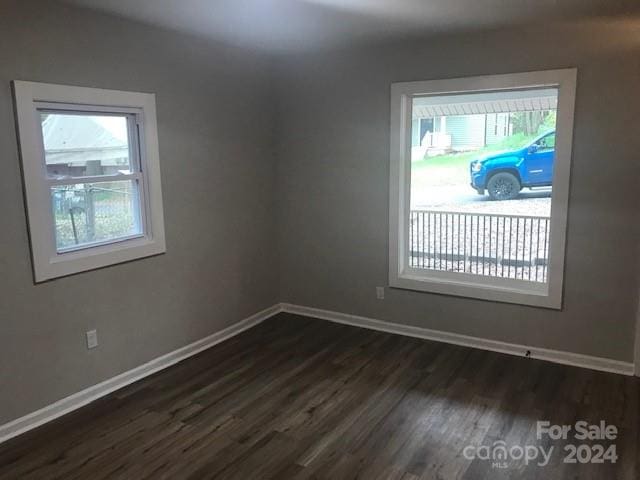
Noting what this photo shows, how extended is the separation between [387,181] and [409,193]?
21 cm

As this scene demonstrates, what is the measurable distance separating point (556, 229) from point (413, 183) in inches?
47.4

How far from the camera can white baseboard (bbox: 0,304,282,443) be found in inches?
117

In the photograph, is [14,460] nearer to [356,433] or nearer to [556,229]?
[356,433]

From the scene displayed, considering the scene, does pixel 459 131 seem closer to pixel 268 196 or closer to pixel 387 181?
pixel 387 181

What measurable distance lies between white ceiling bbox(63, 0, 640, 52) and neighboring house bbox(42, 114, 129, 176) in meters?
0.70

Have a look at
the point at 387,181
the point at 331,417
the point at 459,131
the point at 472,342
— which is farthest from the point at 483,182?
the point at 331,417

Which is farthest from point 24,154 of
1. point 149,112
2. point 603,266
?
point 603,266

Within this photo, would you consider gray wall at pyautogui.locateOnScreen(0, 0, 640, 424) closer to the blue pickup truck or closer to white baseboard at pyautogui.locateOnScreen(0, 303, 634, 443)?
white baseboard at pyautogui.locateOnScreen(0, 303, 634, 443)

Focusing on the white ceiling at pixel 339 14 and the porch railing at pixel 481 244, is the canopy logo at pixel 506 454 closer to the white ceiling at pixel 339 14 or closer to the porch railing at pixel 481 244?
the porch railing at pixel 481 244

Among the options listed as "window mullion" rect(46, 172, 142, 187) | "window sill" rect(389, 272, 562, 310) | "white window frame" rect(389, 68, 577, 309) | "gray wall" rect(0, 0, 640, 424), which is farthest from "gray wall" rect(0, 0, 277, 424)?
"window sill" rect(389, 272, 562, 310)

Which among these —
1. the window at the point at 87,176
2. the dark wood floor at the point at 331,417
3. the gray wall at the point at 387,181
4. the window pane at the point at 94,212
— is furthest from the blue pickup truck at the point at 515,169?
the window pane at the point at 94,212

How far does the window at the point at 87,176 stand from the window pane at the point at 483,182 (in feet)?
7.02

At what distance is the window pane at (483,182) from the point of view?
3824 mm

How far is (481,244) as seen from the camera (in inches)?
165
